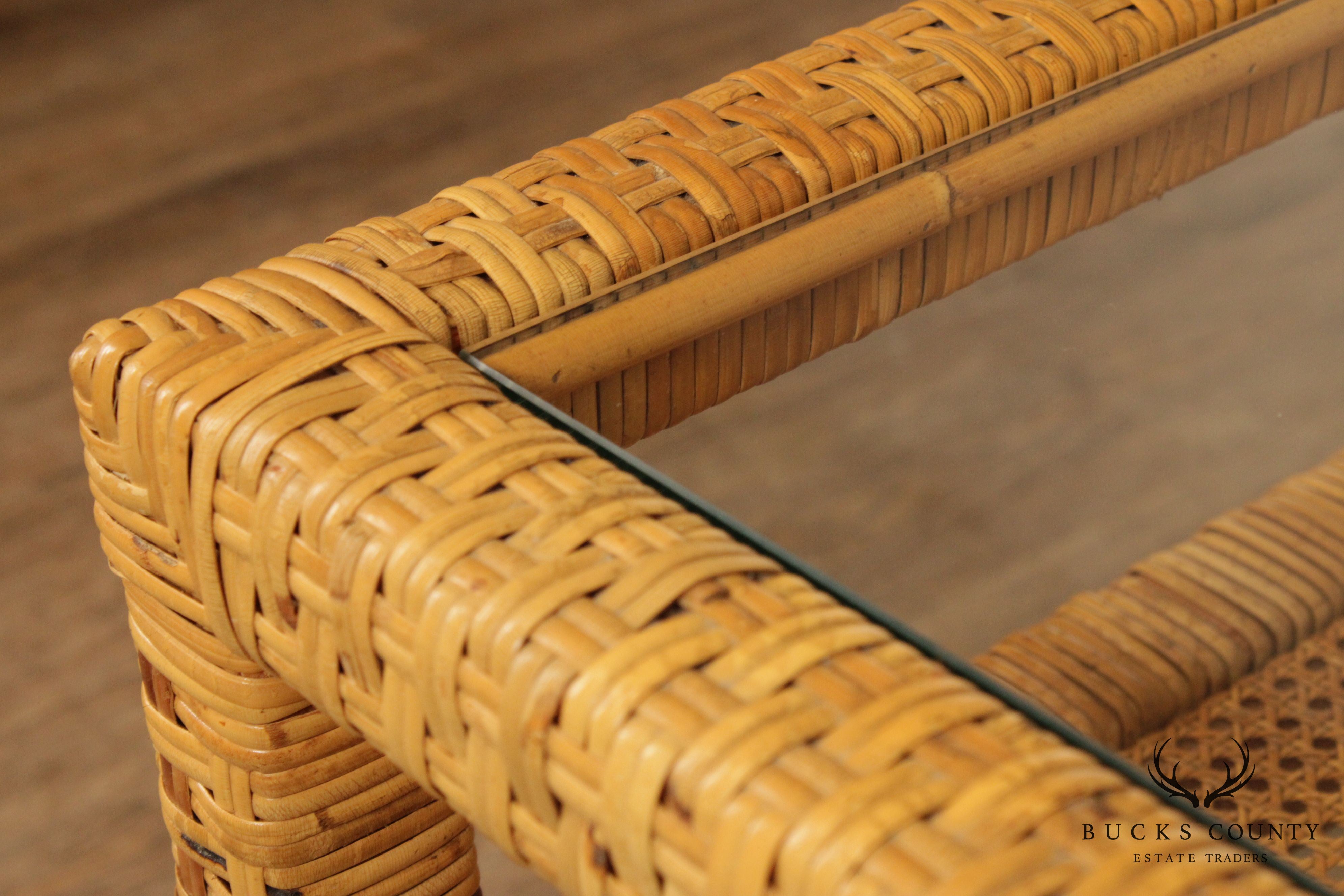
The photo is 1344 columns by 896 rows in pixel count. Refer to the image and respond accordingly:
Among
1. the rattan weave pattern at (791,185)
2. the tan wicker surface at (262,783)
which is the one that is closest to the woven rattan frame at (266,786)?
the tan wicker surface at (262,783)

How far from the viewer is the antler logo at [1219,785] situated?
0.35 meters

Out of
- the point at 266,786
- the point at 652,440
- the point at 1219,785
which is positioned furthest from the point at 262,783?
the point at 1219,785

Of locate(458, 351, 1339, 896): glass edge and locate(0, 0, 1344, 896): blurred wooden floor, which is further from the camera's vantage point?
locate(0, 0, 1344, 896): blurred wooden floor

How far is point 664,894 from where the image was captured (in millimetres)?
284

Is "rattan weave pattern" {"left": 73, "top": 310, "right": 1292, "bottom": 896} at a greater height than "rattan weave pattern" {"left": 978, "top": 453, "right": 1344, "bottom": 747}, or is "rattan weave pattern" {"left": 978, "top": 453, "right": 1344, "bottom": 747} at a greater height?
"rattan weave pattern" {"left": 73, "top": 310, "right": 1292, "bottom": 896}

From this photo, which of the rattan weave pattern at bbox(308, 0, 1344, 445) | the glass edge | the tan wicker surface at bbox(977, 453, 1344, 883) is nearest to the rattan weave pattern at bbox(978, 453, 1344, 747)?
the tan wicker surface at bbox(977, 453, 1344, 883)

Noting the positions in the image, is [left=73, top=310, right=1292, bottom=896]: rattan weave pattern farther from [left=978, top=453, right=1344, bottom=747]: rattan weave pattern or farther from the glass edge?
[left=978, top=453, right=1344, bottom=747]: rattan weave pattern

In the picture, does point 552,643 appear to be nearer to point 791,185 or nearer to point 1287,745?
point 791,185

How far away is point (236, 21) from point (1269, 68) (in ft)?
3.75

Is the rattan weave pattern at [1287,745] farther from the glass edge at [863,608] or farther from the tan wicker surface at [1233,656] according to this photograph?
the glass edge at [863,608]

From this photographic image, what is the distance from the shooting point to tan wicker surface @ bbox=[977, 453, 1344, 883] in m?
0.53

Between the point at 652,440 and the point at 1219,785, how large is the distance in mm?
215

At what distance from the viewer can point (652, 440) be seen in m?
0.45

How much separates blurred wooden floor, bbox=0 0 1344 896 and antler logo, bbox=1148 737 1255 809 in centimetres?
6
